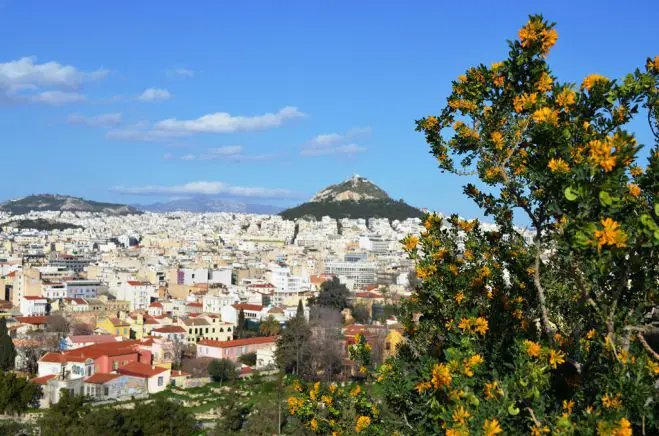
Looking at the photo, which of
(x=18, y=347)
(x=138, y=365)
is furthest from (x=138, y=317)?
(x=138, y=365)

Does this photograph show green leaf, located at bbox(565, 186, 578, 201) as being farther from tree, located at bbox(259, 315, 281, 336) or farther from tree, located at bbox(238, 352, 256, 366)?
tree, located at bbox(259, 315, 281, 336)

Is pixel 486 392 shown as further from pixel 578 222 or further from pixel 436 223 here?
pixel 436 223

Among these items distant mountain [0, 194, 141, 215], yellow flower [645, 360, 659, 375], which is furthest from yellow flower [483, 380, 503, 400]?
distant mountain [0, 194, 141, 215]

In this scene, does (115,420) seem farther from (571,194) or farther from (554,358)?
(571,194)

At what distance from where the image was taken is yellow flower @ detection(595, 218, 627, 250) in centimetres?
264

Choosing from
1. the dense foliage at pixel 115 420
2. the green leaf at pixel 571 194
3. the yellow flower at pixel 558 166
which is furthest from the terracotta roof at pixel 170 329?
the green leaf at pixel 571 194

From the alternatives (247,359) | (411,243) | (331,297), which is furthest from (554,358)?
(331,297)

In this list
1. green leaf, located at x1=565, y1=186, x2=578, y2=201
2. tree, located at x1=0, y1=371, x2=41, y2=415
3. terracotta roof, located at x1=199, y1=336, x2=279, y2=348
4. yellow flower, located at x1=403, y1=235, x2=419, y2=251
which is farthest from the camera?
terracotta roof, located at x1=199, y1=336, x2=279, y2=348

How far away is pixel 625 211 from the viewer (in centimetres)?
304

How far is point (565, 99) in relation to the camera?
11.7ft

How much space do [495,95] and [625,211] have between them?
141 cm

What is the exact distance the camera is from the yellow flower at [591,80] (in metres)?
3.57

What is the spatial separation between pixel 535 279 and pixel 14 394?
75.8 ft

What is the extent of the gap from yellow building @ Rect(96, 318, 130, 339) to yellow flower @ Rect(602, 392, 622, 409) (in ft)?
118
